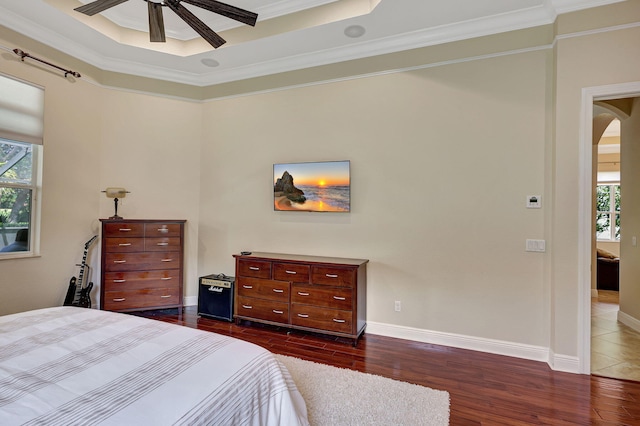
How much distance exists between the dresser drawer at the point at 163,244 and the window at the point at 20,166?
1.12 metres

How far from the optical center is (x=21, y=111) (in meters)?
3.48

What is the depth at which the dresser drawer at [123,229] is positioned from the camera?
392cm

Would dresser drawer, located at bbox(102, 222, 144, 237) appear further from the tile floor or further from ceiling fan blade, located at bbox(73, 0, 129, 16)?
the tile floor

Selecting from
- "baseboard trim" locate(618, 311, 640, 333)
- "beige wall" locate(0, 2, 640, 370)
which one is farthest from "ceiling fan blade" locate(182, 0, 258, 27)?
"baseboard trim" locate(618, 311, 640, 333)

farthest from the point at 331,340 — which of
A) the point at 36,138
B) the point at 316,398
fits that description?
the point at 36,138

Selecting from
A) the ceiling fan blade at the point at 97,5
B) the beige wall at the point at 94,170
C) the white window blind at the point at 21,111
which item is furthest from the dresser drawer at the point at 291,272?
the white window blind at the point at 21,111

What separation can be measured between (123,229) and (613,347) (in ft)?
18.5

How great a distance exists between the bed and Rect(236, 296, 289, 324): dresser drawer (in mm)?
1858

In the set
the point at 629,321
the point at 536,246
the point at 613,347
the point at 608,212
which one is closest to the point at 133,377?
the point at 536,246

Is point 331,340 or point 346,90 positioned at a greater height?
point 346,90

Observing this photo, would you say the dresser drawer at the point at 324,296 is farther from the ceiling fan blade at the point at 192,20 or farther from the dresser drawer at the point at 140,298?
the ceiling fan blade at the point at 192,20

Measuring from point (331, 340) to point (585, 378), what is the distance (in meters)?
2.25

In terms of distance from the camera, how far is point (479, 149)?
3289 millimetres

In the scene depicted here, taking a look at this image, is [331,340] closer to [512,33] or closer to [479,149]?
[479,149]
